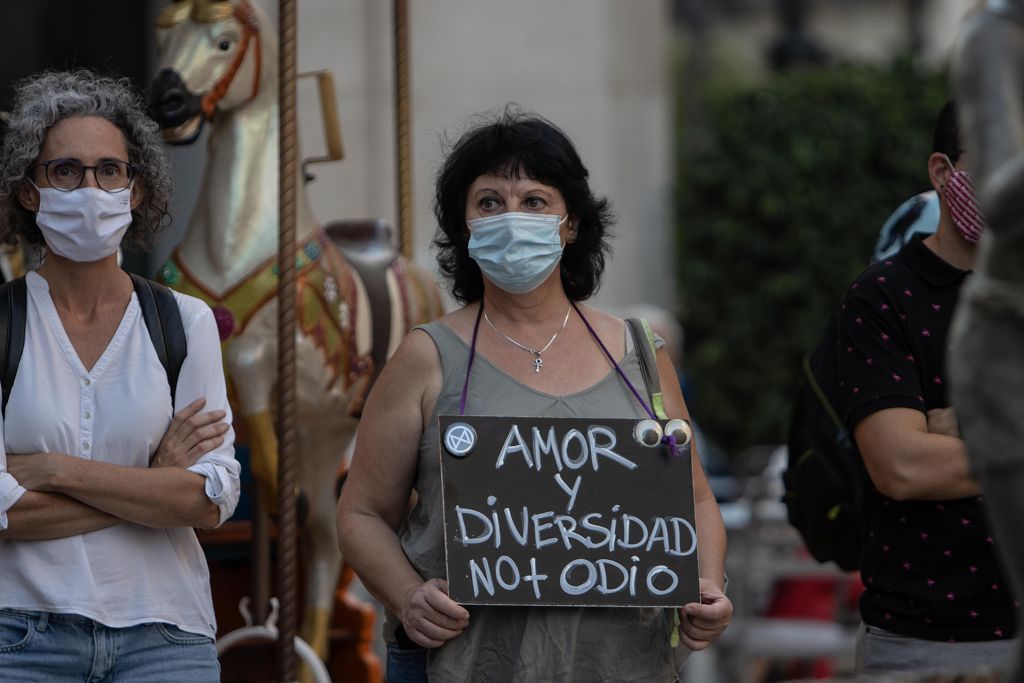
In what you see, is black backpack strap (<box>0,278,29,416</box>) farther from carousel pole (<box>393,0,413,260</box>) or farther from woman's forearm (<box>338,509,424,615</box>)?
carousel pole (<box>393,0,413,260</box>)

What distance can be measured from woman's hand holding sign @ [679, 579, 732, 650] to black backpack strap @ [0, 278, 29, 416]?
1377mm

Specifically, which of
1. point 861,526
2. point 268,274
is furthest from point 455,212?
point 268,274

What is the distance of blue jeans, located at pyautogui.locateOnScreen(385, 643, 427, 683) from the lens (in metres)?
3.25

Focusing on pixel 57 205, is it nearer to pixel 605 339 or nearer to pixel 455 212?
pixel 455 212

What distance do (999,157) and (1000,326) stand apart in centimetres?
20

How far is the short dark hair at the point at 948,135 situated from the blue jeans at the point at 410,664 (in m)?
1.57

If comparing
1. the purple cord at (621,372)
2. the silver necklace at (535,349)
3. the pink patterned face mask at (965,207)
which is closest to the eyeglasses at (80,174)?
the silver necklace at (535,349)

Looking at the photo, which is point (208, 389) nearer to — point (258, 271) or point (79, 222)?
point (79, 222)

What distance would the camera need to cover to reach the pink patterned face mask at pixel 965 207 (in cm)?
352

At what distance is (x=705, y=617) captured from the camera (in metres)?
3.17

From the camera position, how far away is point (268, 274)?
4.99 metres

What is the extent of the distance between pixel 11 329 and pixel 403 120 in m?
2.59

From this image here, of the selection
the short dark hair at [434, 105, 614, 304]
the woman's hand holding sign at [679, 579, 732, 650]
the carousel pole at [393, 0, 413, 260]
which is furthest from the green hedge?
the woman's hand holding sign at [679, 579, 732, 650]

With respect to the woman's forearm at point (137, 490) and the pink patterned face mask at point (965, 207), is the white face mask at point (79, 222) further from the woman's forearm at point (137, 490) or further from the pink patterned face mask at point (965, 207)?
the pink patterned face mask at point (965, 207)
